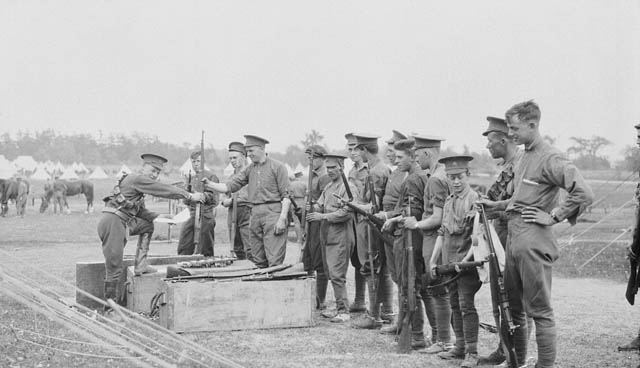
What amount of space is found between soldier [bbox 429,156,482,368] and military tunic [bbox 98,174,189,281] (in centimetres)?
386

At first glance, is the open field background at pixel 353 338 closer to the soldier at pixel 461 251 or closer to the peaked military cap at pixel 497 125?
the soldier at pixel 461 251

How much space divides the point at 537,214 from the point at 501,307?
2.85 feet

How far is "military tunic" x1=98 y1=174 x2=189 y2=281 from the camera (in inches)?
332

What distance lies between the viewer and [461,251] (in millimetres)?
6297

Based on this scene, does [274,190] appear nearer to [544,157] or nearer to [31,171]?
[544,157]

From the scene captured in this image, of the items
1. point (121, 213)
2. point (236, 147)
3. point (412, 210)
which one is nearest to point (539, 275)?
point (412, 210)

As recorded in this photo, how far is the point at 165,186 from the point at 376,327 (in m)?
3.26

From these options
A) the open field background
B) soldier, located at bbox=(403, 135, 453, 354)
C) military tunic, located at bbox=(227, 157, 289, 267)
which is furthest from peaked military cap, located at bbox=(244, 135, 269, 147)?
soldier, located at bbox=(403, 135, 453, 354)

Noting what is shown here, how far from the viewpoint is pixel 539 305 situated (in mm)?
5246

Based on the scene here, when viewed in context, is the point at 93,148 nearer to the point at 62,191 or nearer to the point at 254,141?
the point at 62,191

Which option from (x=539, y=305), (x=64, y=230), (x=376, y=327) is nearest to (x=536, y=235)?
(x=539, y=305)

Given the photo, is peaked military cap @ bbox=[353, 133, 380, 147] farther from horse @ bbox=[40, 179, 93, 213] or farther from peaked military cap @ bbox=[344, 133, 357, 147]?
horse @ bbox=[40, 179, 93, 213]

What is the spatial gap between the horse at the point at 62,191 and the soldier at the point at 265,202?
24.6 metres

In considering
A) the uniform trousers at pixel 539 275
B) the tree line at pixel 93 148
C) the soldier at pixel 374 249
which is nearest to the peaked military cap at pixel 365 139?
the soldier at pixel 374 249
